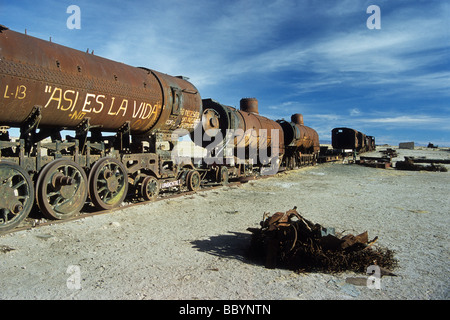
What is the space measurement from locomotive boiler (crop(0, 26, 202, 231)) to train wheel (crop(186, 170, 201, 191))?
82cm

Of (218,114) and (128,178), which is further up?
(218,114)

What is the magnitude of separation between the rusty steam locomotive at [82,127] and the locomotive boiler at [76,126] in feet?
0.07

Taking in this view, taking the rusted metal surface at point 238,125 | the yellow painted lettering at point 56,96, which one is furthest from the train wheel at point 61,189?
the rusted metal surface at point 238,125

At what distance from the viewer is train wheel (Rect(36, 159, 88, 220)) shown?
6316 mm

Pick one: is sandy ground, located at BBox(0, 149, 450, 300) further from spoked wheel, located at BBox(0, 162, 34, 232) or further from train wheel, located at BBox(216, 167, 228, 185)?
train wheel, located at BBox(216, 167, 228, 185)

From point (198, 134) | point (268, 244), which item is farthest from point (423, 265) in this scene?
point (198, 134)

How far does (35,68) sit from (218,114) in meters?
8.18

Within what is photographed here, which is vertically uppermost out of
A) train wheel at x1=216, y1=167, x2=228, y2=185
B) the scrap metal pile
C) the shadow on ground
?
train wheel at x1=216, y1=167, x2=228, y2=185

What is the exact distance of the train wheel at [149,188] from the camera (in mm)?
8914

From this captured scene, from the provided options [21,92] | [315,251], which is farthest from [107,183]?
[315,251]

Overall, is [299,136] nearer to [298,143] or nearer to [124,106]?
[298,143]

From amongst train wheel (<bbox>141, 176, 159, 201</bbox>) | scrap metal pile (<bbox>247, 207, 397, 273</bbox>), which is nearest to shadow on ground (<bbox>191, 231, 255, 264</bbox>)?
scrap metal pile (<bbox>247, 207, 397, 273</bbox>)
